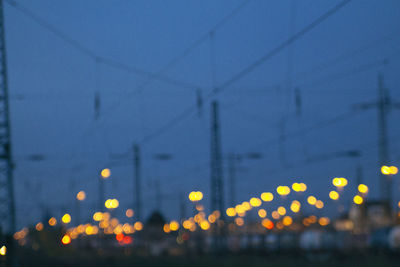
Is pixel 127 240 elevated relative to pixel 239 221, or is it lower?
elevated

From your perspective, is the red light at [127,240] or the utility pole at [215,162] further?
the red light at [127,240]

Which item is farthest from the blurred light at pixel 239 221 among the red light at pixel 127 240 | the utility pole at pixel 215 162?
the utility pole at pixel 215 162

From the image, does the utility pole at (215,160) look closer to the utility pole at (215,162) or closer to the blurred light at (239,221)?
the utility pole at (215,162)

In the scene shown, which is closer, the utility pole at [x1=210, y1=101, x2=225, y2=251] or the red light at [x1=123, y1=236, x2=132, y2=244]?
the utility pole at [x1=210, y1=101, x2=225, y2=251]

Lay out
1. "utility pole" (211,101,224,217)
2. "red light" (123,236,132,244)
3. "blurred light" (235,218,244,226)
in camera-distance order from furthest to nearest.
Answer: "blurred light" (235,218,244,226) < "red light" (123,236,132,244) < "utility pole" (211,101,224,217)

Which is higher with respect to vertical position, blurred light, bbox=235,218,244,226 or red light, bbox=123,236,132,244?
red light, bbox=123,236,132,244

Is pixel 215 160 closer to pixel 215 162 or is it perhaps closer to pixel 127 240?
pixel 215 162

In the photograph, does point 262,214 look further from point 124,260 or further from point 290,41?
point 290,41

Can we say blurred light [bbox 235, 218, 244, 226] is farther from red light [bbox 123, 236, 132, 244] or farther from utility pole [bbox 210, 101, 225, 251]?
utility pole [bbox 210, 101, 225, 251]

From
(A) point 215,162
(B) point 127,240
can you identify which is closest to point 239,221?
(B) point 127,240

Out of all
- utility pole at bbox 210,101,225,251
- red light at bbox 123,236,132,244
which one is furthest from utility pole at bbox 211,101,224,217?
red light at bbox 123,236,132,244

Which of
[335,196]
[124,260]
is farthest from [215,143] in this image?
[335,196]

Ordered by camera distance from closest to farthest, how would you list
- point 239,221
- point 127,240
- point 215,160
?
point 215,160 → point 127,240 → point 239,221

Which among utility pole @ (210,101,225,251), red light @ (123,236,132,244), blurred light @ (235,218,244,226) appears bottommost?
blurred light @ (235,218,244,226)
